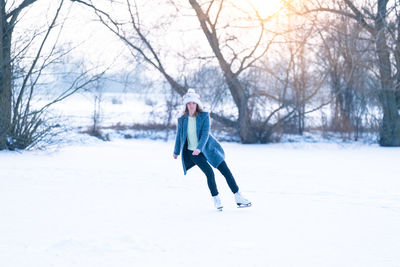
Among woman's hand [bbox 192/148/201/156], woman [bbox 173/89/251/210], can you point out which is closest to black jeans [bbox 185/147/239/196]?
woman [bbox 173/89/251/210]

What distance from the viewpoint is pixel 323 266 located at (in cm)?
423

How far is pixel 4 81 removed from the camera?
13172mm

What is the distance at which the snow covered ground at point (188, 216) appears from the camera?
14.8ft

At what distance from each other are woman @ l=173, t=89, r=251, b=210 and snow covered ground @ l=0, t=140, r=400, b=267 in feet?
1.04

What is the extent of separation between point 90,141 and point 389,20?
10447 mm

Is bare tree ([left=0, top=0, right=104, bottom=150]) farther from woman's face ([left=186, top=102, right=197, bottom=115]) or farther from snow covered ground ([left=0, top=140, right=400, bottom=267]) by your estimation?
woman's face ([left=186, top=102, right=197, bottom=115])

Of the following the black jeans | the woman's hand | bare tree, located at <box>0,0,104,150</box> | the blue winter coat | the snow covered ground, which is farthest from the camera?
bare tree, located at <box>0,0,104,150</box>

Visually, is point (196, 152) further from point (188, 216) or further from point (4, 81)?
point (4, 81)

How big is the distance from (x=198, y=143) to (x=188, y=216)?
91 cm

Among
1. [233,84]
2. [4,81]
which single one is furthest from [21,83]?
[233,84]

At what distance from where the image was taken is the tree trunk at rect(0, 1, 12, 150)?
508 inches

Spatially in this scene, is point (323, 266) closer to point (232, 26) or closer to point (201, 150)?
point (201, 150)

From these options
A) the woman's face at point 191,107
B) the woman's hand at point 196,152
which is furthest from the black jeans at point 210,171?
the woman's face at point 191,107

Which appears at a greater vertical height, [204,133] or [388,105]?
[388,105]
